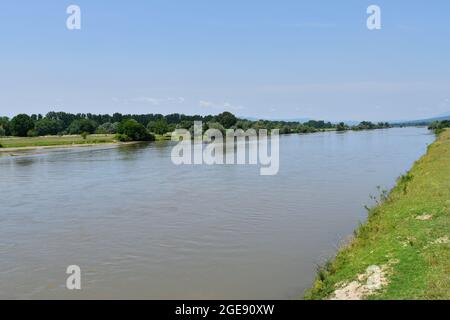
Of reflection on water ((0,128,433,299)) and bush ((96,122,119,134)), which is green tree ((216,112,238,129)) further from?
reflection on water ((0,128,433,299))

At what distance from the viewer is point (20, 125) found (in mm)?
112250

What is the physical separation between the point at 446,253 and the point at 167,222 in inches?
421

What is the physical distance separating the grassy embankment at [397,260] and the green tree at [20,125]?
Answer: 376 ft

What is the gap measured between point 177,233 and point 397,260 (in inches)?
324

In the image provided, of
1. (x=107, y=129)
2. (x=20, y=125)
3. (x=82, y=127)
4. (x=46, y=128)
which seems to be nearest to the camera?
(x=20, y=125)

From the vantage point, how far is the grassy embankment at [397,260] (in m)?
7.34

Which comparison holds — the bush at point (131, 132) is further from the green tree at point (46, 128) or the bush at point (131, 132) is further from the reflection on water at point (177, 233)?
the reflection on water at point (177, 233)

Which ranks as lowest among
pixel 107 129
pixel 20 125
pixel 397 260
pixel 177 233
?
pixel 177 233

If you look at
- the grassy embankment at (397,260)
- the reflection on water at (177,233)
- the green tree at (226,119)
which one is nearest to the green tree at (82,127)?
the green tree at (226,119)

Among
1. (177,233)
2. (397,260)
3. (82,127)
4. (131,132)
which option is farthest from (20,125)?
(397,260)

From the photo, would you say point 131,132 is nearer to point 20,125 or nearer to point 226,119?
point 20,125

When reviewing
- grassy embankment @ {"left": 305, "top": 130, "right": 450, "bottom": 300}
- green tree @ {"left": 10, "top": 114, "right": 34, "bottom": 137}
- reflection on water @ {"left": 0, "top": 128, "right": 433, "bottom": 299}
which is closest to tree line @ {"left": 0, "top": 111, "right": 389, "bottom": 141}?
green tree @ {"left": 10, "top": 114, "right": 34, "bottom": 137}

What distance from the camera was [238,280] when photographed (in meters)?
10.4

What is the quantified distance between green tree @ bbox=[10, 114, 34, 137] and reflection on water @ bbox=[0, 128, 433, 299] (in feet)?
301
